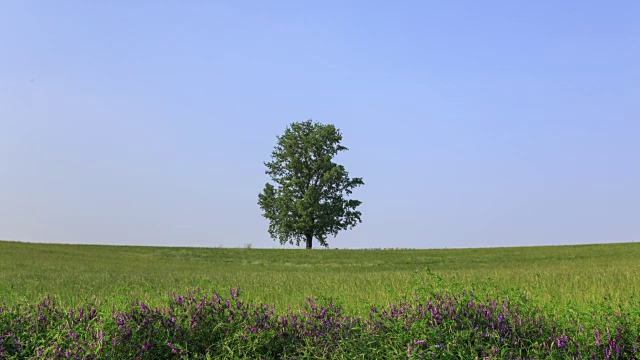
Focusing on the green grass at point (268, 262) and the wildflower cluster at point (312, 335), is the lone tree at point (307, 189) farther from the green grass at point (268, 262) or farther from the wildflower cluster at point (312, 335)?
the wildflower cluster at point (312, 335)

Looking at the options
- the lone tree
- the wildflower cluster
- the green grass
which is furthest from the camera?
the lone tree

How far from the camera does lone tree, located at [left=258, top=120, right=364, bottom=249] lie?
3794 cm

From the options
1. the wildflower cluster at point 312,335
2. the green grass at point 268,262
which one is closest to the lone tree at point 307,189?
the green grass at point 268,262

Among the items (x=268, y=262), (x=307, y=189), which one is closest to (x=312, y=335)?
(x=268, y=262)

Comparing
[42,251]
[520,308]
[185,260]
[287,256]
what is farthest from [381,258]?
[520,308]

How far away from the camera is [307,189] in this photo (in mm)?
38562

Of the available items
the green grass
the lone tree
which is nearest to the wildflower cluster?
the green grass

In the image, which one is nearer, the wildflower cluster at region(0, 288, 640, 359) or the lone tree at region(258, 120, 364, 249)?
the wildflower cluster at region(0, 288, 640, 359)

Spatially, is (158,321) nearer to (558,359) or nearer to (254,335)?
(254,335)

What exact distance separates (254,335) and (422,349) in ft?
4.78

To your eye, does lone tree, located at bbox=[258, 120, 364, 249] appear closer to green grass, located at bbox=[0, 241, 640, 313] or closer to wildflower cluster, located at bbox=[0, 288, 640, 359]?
green grass, located at bbox=[0, 241, 640, 313]

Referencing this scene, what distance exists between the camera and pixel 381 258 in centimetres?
3081

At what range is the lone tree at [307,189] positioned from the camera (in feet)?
124

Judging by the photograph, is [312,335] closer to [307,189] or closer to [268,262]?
[268,262]
